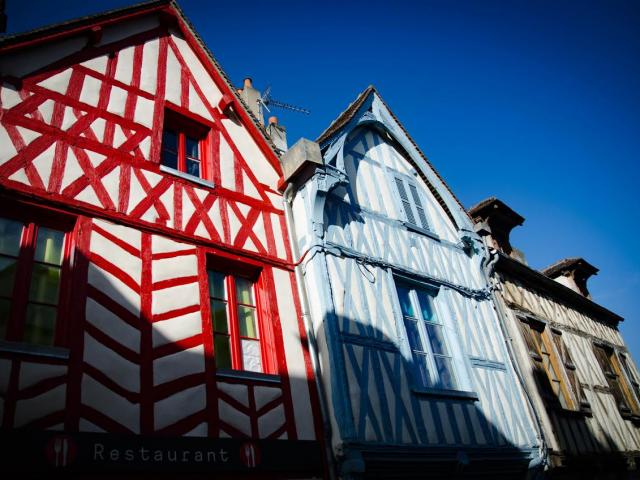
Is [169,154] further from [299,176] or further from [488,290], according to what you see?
[488,290]

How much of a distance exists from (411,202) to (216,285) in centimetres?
424

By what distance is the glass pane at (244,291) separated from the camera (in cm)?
568

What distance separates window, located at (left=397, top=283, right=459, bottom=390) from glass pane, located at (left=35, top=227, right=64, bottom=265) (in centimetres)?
419

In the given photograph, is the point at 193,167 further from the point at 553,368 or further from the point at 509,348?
the point at 553,368

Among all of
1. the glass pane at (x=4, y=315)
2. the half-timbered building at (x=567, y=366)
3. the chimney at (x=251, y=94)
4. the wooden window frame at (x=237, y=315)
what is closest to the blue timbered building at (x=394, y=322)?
the wooden window frame at (x=237, y=315)

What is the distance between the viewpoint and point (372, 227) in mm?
7348

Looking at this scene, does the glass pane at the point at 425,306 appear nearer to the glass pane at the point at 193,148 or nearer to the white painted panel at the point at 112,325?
the glass pane at the point at 193,148

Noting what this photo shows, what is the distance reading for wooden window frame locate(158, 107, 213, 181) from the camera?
6281mm

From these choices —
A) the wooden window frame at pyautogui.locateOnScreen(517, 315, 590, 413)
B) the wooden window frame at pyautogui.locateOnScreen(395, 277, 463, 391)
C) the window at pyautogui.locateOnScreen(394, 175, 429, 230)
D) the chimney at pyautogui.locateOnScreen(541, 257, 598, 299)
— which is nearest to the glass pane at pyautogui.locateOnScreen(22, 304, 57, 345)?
the wooden window frame at pyautogui.locateOnScreen(395, 277, 463, 391)

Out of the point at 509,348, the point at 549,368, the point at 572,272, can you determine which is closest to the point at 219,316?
the point at 509,348

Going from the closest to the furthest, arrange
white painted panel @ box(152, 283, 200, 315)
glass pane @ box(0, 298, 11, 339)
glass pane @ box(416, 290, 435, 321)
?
glass pane @ box(0, 298, 11, 339) → white painted panel @ box(152, 283, 200, 315) → glass pane @ box(416, 290, 435, 321)

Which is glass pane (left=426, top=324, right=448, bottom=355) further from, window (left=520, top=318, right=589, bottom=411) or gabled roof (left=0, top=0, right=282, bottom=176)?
gabled roof (left=0, top=0, right=282, bottom=176)

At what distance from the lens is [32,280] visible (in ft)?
14.0

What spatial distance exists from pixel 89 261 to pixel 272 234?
2.31m
